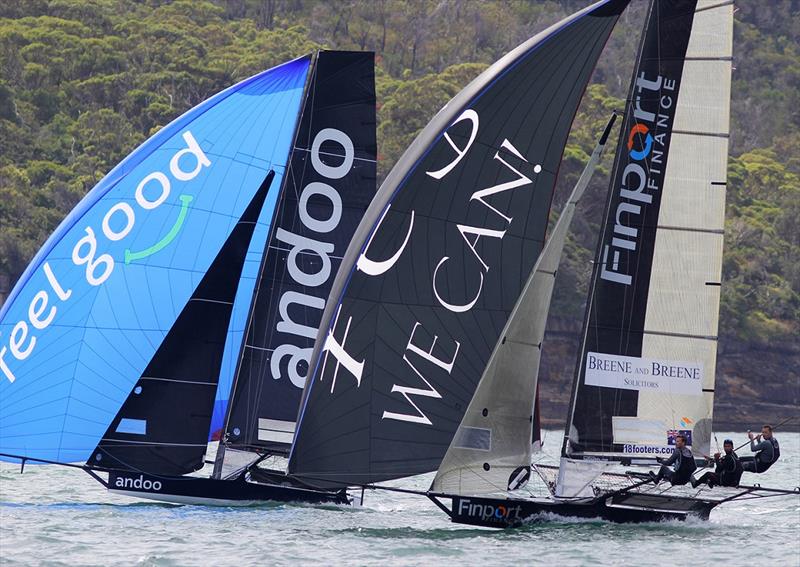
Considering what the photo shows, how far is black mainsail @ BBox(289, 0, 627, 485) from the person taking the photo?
13.9 meters

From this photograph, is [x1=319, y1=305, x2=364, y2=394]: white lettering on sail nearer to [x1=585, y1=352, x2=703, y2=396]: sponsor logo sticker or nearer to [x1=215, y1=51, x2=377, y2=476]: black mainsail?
[x1=585, y1=352, x2=703, y2=396]: sponsor logo sticker

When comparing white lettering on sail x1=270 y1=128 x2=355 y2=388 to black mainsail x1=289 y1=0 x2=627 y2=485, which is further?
white lettering on sail x1=270 y1=128 x2=355 y2=388

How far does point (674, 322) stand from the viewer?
1455 centimetres

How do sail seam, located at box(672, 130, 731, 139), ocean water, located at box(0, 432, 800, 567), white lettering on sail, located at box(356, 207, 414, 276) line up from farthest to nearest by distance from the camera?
sail seam, located at box(672, 130, 731, 139) < white lettering on sail, located at box(356, 207, 414, 276) < ocean water, located at box(0, 432, 800, 567)

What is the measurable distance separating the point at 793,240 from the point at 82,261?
4660 centimetres

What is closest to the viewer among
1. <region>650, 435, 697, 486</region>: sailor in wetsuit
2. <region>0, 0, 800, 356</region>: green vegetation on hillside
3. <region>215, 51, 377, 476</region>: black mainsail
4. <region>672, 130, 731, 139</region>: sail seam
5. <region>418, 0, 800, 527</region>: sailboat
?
<region>650, 435, 697, 486</region>: sailor in wetsuit

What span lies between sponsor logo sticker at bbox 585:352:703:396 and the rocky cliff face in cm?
3391

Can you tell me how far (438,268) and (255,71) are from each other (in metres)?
44.7

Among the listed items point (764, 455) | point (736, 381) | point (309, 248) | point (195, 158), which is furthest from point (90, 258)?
point (736, 381)

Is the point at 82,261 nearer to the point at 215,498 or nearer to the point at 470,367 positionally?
the point at 215,498

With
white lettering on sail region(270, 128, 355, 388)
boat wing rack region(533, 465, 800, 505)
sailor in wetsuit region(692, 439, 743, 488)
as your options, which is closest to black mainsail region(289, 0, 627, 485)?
boat wing rack region(533, 465, 800, 505)

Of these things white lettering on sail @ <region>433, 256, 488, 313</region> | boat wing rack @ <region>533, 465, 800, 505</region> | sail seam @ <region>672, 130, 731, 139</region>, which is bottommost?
boat wing rack @ <region>533, 465, 800, 505</region>

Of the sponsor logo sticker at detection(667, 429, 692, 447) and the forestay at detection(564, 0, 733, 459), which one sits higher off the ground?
the forestay at detection(564, 0, 733, 459)

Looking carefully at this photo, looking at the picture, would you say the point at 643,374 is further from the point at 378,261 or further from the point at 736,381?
the point at 736,381
